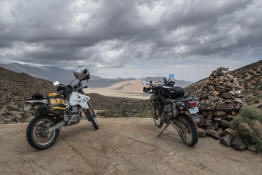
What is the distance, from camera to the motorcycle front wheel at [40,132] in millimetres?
4473

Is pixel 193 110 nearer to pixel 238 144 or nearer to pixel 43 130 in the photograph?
pixel 238 144

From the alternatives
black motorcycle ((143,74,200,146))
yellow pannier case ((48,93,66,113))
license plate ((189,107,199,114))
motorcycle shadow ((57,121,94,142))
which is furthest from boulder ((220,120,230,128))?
yellow pannier case ((48,93,66,113))

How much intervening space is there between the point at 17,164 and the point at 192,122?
174 inches

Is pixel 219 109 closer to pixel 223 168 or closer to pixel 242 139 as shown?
pixel 242 139

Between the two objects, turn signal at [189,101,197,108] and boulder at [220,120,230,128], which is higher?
turn signal at [189,101,197,108]

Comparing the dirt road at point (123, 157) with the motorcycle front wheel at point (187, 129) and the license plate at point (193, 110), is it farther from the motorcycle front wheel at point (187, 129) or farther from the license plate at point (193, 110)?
the license plate at point (193, 110)

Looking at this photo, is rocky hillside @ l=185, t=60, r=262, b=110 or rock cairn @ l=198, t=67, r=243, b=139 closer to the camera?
rock cairn @ l=198, t=67, r=243, b=139

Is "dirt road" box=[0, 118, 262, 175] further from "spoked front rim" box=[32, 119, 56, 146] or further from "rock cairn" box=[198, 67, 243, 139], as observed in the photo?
"rock cairn" box=[198, 67, 243, 139]

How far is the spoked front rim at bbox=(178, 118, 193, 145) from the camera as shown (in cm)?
500

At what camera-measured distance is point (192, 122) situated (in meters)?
4.78

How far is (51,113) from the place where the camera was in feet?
16.5

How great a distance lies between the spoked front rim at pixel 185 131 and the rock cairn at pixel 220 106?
935 mm

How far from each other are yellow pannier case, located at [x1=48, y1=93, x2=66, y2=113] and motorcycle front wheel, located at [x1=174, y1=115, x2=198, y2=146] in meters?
3.39

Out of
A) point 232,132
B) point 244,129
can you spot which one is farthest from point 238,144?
point 232,132
